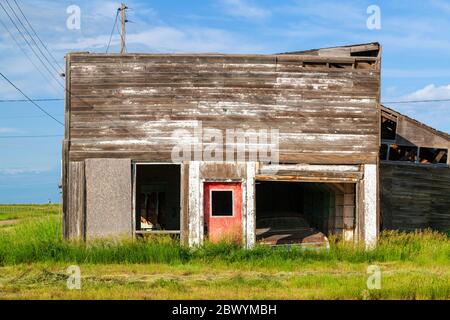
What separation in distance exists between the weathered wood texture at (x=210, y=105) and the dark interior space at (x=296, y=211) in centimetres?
187

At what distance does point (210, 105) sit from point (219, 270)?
5.53 meters

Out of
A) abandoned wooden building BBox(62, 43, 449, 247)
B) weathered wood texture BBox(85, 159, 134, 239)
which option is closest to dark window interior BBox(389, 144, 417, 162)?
abandoned wooden building BBox(62, 43, 449, 247)

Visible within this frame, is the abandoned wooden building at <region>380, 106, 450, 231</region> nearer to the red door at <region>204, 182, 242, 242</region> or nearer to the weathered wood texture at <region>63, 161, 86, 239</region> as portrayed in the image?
the red door at <region>204, 182, 242, 242</region>

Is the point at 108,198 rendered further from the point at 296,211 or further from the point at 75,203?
the point at 296,211

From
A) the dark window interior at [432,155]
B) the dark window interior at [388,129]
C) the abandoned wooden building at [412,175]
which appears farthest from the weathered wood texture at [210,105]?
the dark window interior at [432,155]

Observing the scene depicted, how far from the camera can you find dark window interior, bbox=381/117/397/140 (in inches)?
1043

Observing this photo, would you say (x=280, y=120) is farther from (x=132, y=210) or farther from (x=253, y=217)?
(x=132, y=210)

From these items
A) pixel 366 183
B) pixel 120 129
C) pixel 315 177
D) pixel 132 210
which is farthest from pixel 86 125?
pixel 366 183

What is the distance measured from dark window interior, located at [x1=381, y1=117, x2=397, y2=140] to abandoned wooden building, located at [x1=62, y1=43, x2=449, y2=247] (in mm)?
4919

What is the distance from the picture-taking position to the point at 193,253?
65.2 feet

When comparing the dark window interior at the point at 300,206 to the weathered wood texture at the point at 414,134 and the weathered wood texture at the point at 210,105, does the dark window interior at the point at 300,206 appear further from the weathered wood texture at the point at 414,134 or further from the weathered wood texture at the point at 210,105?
the weathered wood texture at the point at 414,134

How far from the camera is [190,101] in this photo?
70.8 feet

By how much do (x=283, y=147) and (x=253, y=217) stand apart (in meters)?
2.28

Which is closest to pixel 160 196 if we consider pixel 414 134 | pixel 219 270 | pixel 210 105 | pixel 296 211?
pixel 296 211
